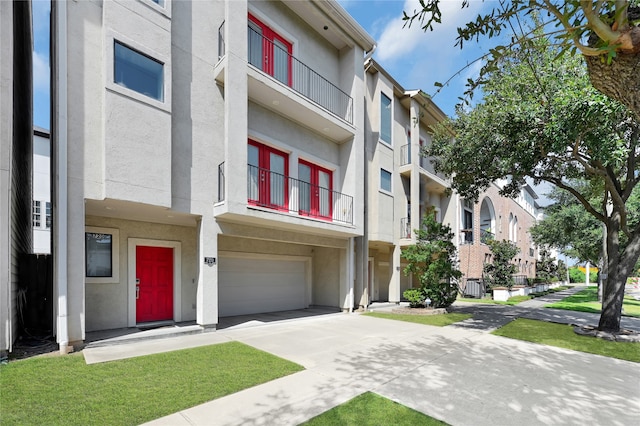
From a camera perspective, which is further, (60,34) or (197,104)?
(197,104)

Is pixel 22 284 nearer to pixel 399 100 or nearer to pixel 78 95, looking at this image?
pixel 78 95

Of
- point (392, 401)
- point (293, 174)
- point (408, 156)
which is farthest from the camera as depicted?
point (408, 156)

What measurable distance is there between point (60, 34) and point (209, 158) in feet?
12.9

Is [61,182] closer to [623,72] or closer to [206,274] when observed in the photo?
[206,274]

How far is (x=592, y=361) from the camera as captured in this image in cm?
710

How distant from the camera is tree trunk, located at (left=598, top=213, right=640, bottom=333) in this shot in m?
9.55

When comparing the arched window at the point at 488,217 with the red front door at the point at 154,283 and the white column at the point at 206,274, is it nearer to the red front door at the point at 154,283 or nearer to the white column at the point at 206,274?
the white column at the point at 206,274

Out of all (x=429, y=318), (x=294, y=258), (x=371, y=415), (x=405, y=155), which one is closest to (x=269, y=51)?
(x=294, y=258)

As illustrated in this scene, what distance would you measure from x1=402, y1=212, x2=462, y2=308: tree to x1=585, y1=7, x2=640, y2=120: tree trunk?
37.5 ft

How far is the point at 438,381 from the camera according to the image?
5.56 meters

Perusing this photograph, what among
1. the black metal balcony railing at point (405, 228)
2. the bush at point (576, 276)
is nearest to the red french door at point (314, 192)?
the black metal balcony railing at point (405, 228)

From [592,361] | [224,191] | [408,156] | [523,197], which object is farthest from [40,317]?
[523,197]

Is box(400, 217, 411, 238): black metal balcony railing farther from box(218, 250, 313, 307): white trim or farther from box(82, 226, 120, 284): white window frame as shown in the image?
box(82, 226, 120, 284): white window frame

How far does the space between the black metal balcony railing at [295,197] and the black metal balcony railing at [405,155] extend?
5894 mm
